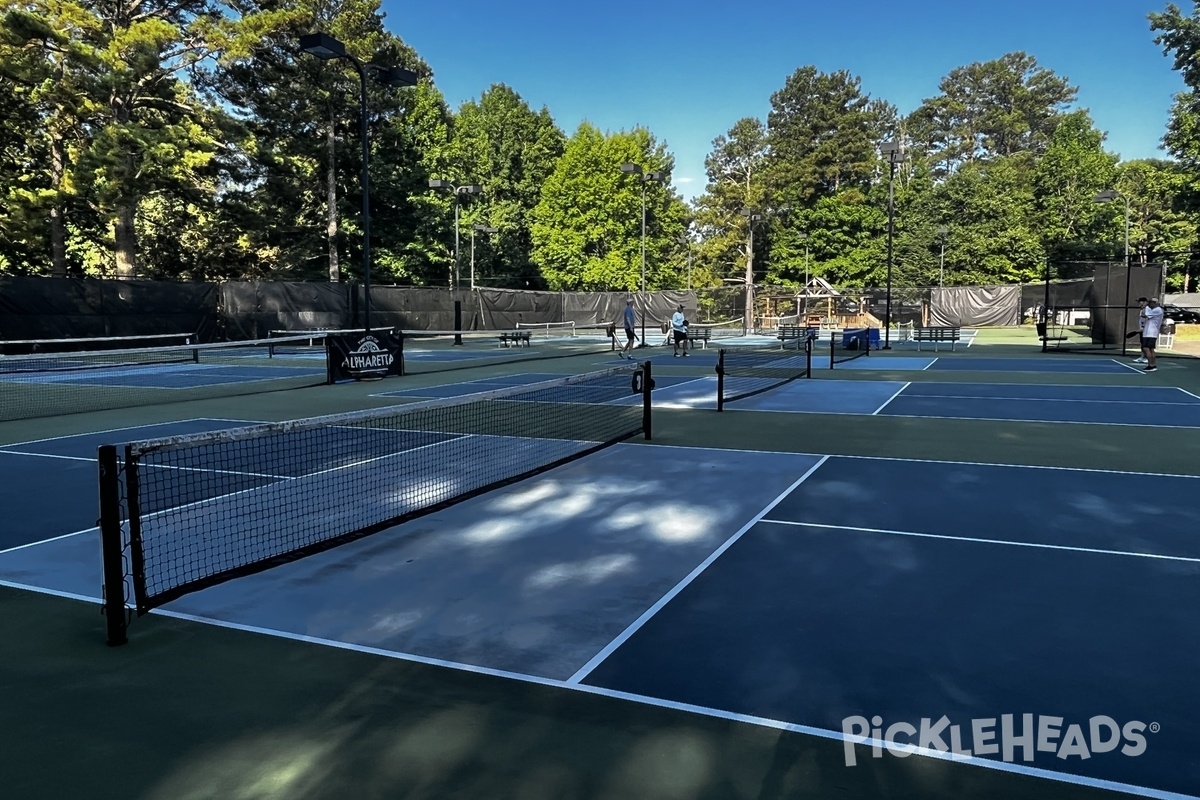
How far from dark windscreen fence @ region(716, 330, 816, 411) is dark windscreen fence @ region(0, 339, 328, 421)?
8.33m

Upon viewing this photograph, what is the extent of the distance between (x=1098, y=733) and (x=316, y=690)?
3062 millimetres

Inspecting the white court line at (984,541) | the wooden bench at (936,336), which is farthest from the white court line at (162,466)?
the wooden bench at (936,336)

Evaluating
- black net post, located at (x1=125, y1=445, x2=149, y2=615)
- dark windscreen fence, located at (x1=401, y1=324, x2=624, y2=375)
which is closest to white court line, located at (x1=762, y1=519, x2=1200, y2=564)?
Answer: black net post, located at (x1=125, y1=445, x2=149, y2=615)

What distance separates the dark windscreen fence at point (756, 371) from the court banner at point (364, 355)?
705 centimetres

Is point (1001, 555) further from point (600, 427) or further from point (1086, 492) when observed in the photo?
point (600, 427)

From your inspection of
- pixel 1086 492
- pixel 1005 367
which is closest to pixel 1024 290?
pixel 1005 367

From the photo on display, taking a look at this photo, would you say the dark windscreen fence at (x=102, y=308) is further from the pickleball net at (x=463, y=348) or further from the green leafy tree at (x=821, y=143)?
the green leafy tree at (x=821, y=143)

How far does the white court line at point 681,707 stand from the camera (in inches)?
112

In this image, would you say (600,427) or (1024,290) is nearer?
(600,427)

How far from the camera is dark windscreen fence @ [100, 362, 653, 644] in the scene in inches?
174

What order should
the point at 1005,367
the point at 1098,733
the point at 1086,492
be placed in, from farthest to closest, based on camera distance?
the point at 1005,367 → the point at 1086,492 → the point at 1098,733

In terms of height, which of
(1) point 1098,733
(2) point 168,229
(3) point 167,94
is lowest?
(1) point 1098,733

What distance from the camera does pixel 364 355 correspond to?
1781 cm

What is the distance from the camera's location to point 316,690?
3539mm
